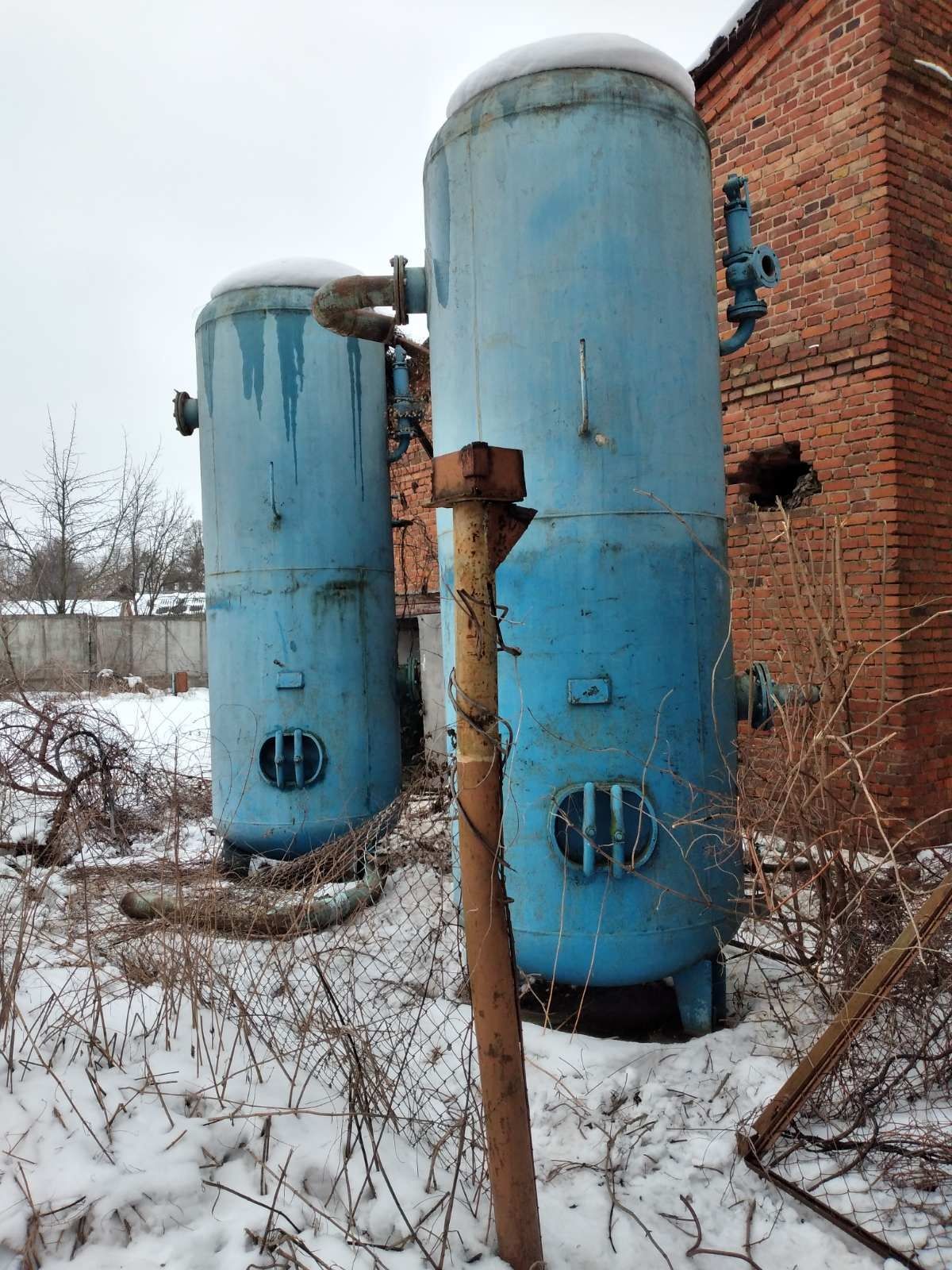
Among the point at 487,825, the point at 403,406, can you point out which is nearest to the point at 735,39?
the point at 403,406

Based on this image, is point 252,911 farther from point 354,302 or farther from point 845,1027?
point 354,302

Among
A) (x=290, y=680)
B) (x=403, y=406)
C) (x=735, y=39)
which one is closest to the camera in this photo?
(x=290, y=680)

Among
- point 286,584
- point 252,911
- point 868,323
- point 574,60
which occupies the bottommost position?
point 252,911

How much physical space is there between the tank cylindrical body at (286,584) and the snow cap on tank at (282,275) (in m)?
0.04

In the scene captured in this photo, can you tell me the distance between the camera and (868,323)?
529 centimetres

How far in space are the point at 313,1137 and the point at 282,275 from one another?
14.2 ft

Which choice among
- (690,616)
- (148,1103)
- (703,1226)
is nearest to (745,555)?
(690,616)

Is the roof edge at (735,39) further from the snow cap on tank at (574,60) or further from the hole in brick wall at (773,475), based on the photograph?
the snow cap on tank at (574,60)

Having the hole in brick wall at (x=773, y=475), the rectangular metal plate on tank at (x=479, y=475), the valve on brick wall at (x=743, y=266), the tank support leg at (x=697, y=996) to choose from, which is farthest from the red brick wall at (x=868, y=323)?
the rectangular metal plate on tank at (x=479, y=475)

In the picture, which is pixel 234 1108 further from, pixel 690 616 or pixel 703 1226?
pixel 690 616

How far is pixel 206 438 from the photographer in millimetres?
5246

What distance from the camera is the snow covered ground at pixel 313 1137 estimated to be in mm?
2137

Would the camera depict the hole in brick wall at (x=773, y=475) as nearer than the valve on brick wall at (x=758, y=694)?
No

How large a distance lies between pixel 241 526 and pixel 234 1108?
328 cm
